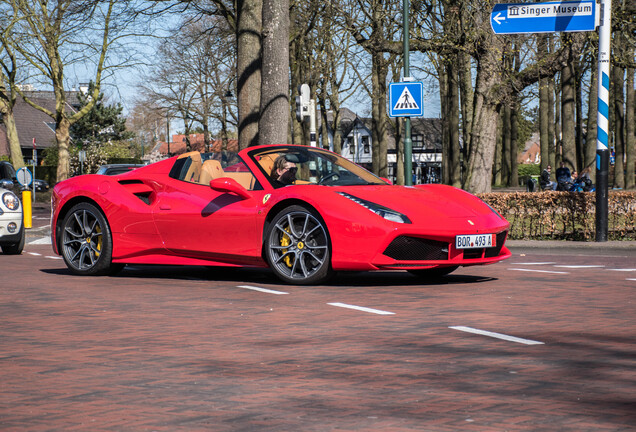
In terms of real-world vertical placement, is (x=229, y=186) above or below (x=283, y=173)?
below

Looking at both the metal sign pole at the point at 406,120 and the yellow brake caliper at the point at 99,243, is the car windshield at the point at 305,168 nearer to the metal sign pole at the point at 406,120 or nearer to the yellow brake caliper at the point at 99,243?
the yellow brake caliper at the point at 99,243

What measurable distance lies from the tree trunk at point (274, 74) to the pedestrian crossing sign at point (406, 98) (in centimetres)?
215

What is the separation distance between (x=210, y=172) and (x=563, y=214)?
7.61 metres

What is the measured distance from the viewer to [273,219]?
889cm

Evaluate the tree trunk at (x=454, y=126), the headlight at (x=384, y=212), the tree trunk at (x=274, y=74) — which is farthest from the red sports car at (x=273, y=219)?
the tree trunk at (x=454, y=126)

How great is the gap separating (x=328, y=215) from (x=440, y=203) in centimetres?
109

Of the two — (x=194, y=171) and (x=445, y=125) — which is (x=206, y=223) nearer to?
(x=194, y=171)

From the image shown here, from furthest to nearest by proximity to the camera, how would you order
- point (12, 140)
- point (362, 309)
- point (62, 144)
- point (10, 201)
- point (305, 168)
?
point (12, 140), point (62, 144), point (10, 201), point (305, 168), point (362, 309)

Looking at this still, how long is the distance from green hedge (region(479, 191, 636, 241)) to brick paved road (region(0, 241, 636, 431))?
240 inches

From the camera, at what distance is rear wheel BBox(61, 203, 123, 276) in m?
9.96

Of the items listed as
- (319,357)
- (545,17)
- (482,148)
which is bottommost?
(319,357)

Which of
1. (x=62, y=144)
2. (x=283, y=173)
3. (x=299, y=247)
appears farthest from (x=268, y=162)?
(x=62, y=144)

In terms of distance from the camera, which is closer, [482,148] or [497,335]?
[497,335]

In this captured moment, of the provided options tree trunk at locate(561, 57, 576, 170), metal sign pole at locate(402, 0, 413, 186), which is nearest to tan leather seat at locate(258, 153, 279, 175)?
metal sign pole at locate(402, 0, 413, 186)
